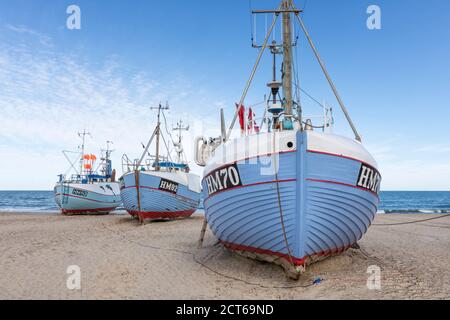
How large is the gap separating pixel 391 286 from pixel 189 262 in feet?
16.5

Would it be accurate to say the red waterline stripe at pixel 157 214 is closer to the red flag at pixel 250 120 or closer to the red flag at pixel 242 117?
the red flag at pixel 242 117

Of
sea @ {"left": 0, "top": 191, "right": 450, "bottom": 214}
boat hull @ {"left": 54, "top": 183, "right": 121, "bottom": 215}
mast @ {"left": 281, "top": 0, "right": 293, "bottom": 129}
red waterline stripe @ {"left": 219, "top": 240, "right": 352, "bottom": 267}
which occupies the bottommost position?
sea @ {"left": 0, "top": 191, "right": 450, "bottom": 214}

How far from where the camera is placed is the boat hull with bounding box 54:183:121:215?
27.7 metres

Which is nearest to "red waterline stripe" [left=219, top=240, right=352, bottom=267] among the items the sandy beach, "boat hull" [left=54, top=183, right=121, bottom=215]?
the sandy beach

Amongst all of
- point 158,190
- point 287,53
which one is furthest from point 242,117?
point 158,190

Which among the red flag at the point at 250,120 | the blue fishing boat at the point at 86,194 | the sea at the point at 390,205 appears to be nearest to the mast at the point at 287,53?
the red flag at the point at 250,120

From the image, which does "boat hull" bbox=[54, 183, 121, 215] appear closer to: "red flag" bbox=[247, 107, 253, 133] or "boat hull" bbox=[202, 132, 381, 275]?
"red flag" bbox=[247, 107, 253, 133]

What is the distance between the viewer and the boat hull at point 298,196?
587cm

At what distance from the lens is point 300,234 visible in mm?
5926

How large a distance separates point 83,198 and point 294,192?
86.2ft

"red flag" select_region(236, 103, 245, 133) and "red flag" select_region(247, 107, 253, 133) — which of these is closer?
"red flag" select_region(247, 107, 253, 133)
